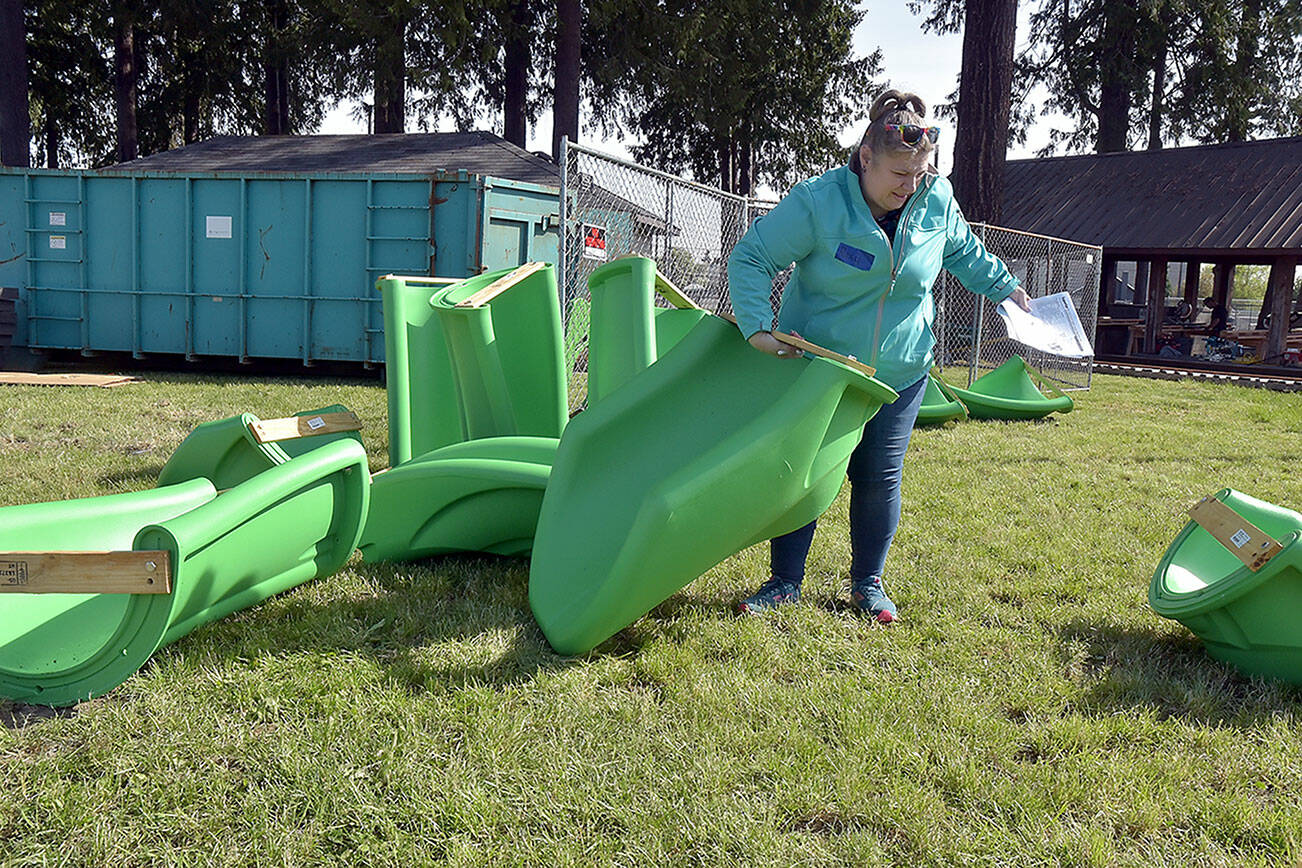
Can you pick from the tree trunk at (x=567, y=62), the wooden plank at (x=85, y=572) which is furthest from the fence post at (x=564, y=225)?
the tree trunk at (x=567, y=62)

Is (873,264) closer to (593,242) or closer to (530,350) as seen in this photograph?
(530,350)

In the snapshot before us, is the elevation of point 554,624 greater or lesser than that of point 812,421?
lesser

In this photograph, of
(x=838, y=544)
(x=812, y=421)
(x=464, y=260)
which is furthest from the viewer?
(x=464, y=260)

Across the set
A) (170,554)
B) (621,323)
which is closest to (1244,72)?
(621,323)

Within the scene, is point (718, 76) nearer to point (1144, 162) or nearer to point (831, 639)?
point (1144, 162)

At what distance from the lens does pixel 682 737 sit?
2316mm

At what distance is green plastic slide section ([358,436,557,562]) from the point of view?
3.31 m

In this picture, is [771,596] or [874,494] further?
[771,596]

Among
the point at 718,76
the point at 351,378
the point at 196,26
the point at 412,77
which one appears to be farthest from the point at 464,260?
A: the point at 196,26

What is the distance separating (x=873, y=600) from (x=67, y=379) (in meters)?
8.69

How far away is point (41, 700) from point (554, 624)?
4.21 feet

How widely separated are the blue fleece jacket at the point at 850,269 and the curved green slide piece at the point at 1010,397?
17.0 ft

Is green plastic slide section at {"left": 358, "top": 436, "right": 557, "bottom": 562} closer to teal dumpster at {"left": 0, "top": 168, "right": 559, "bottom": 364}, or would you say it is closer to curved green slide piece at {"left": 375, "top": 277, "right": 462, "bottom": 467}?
curved green slide piece at {"left": 375, "top": 277, "right": 462, "bottom": 467}

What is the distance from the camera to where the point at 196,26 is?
760 inches
